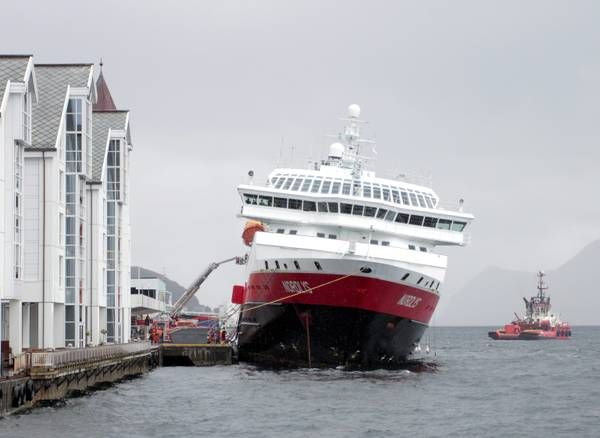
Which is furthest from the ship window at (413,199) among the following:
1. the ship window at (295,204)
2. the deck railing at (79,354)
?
the deck railing at (79,354)

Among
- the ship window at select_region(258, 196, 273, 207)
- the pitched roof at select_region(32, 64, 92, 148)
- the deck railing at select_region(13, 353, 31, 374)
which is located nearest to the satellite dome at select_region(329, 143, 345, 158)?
the ship window at select_region(258, 196, 273, 207)

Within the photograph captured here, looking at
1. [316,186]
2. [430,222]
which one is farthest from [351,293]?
[430,222]

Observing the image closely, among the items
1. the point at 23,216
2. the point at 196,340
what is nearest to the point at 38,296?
the point at 23,216

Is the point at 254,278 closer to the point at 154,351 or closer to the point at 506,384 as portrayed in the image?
the point at 154,351

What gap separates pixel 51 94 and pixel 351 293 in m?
17.5

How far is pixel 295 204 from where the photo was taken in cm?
6906

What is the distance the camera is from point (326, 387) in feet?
176

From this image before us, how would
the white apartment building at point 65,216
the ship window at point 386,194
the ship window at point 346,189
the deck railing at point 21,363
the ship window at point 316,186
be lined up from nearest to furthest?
the deck railing at point 21,363 → the white apartment building at point 65,216 → the ship window at point 346,189 → the ship window at point 316,186 → the ship window at point 386,194

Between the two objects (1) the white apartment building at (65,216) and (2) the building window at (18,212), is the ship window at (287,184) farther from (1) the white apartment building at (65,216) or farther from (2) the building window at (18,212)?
(2) the building window at (18,212)

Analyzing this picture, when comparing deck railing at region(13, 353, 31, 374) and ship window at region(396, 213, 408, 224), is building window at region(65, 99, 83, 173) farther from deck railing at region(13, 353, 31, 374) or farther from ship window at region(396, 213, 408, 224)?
deck railing at region(13, 353, 31, 374)

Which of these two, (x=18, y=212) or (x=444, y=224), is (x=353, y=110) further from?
(x=18, y=212)

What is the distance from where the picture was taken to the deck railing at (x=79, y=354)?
4206 centimetres

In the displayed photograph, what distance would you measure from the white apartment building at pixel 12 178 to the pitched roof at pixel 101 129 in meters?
17.6

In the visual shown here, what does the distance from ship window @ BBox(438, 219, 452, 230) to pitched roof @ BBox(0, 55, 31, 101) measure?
93.6ft
